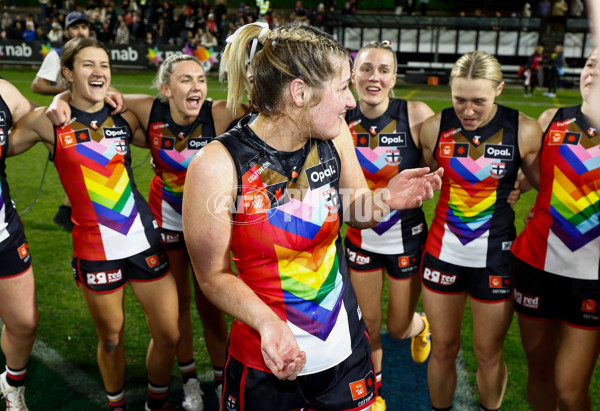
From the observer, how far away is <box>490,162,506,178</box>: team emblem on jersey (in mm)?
3281

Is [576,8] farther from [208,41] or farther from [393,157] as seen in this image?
[393,157]

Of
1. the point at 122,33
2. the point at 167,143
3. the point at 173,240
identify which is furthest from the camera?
the point at 122,33

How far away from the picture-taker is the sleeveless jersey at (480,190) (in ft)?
10.8

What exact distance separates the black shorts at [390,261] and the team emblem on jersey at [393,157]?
25.6 inches

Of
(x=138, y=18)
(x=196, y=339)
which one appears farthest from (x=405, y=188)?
(x=138, y=18)

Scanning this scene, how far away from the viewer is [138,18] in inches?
1056

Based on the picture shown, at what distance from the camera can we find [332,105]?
6.72 feet

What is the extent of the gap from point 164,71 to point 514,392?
3294 millimetres


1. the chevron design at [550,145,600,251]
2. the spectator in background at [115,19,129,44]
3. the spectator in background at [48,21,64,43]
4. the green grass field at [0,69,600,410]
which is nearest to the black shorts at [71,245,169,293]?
the green grass field at [0,69,600,410]

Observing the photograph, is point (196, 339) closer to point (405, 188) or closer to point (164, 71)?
point (164, 71)

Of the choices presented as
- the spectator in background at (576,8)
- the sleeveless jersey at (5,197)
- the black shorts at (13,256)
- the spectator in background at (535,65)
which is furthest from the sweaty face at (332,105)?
the spectator in background at (576,8)

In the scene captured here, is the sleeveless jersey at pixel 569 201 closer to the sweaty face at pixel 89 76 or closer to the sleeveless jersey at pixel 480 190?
the sleeveless jersey at pixel 480 190

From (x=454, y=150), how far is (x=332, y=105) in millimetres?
1559

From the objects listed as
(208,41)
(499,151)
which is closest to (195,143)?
(499,151)
